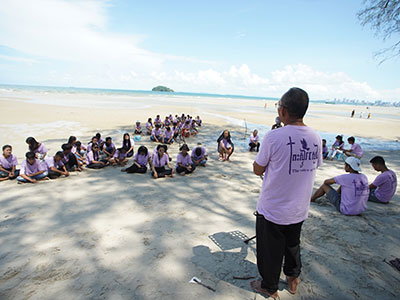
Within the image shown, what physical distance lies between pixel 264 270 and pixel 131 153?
6.91 meters

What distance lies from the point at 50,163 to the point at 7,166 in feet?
3.41

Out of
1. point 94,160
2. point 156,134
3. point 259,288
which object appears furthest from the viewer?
point 156,134

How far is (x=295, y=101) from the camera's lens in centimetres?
185

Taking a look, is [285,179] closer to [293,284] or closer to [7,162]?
[293,284]

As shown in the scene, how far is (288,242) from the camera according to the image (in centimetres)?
221

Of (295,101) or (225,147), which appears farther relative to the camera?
(225,147)

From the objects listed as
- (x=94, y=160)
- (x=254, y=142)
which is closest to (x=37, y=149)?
(x=94, y=160)

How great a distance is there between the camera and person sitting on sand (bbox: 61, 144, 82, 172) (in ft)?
20.9

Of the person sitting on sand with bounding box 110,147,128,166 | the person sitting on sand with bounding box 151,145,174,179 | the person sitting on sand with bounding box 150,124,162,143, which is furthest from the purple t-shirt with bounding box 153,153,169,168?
the person sitting on sand with bounding box 150,124,162,143

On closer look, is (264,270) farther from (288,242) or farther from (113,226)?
(113,226)

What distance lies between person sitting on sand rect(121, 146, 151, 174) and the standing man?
496cm

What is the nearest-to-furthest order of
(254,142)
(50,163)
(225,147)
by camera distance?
(50,163) → (225,147) → (254,142)

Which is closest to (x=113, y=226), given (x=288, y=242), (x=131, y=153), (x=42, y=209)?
(x=42, y=209)

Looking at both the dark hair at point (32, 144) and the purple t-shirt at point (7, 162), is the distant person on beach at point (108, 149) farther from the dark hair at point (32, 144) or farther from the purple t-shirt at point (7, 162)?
the purple t-shirt at point (7, 162)
